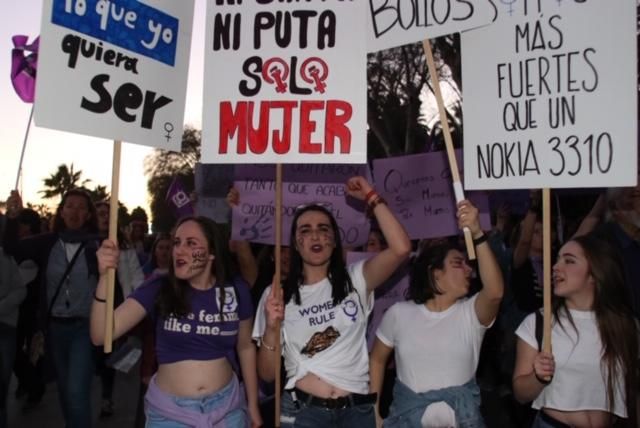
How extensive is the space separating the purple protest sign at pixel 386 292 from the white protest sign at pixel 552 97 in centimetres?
187

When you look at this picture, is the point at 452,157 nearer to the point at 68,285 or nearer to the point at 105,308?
the point at 105,308

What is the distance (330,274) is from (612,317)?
4.60 feet

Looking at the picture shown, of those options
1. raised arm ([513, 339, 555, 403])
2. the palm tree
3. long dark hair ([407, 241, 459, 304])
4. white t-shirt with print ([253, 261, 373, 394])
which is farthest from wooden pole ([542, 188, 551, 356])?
the palm tree

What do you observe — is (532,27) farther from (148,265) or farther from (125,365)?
(148,265)

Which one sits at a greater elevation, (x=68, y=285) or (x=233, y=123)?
(x=233, y=123)

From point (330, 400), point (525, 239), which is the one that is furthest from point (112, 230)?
point (525, 239)

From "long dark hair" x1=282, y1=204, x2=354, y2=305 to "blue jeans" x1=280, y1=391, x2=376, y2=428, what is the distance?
1.73ft

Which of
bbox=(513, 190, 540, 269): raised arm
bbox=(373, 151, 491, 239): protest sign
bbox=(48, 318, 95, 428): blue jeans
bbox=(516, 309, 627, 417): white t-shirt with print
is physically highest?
bbox=(373, 151, 491, 239): protest sign

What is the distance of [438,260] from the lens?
4051 millimetres

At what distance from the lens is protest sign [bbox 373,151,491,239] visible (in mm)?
5836

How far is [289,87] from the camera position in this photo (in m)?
3.98

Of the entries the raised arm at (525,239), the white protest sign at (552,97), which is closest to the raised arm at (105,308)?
the white protest sign at (552,97)

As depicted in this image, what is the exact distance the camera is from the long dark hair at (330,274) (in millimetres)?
3879

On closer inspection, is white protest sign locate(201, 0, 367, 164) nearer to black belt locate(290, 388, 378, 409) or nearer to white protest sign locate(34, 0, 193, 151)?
white protest sign locate(34, 0, 193, 151)
